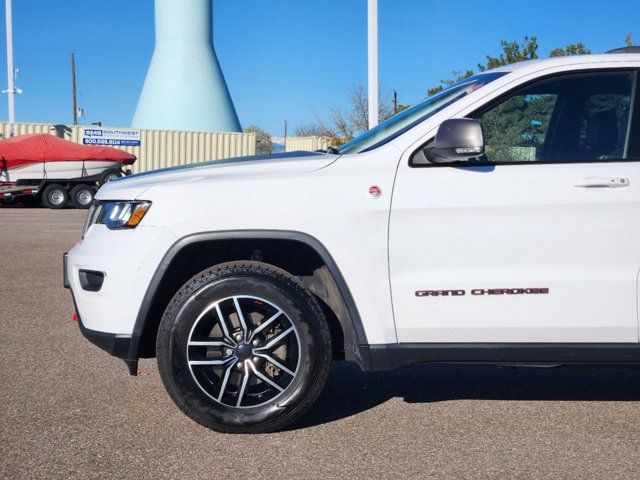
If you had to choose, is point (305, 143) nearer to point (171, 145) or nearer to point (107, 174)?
point (171, 145)

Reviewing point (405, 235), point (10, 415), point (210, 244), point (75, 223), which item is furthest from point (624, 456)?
point (75, 223)

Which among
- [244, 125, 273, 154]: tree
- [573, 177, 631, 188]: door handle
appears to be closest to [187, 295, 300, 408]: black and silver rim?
[573, 177, 631, 188]: door handle

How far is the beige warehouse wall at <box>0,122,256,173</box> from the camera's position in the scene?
3269cm

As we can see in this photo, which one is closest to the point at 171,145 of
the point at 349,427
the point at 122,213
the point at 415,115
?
the point at 415,115

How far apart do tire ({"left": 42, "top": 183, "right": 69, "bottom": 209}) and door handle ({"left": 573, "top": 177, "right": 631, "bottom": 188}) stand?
23.4m

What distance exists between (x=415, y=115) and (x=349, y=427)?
163 centimetres

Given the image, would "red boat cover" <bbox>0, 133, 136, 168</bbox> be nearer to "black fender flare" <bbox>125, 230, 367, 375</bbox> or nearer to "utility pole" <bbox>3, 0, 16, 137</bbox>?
"utility pole" <bbox>3, 0, 16, 137</bbox>

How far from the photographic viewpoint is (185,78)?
42.6 meters

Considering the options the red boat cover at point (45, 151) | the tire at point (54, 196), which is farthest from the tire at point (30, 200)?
the red boat cover at point (45, 151)

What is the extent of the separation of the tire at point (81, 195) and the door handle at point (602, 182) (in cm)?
2329

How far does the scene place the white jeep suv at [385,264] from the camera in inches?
146

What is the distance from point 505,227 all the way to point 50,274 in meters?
7.36

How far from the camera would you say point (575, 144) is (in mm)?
4016

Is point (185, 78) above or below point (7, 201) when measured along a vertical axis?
above
